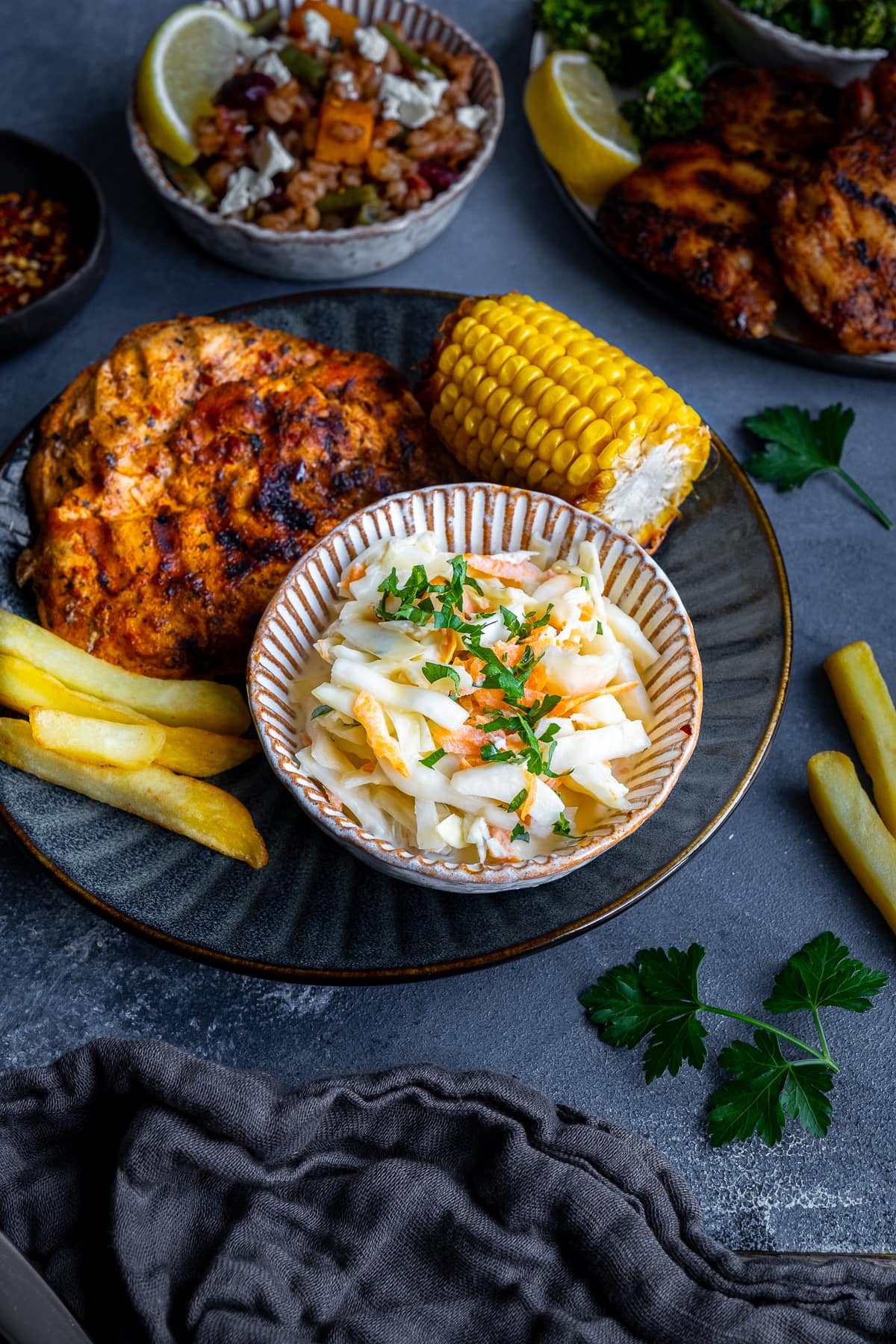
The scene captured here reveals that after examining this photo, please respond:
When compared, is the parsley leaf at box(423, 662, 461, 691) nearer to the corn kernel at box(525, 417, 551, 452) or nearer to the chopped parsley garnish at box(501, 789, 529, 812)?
the chopped parsley garnish at box(501, 789, 529, 812)

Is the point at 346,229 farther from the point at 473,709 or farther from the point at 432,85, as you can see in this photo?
the point at 473,709

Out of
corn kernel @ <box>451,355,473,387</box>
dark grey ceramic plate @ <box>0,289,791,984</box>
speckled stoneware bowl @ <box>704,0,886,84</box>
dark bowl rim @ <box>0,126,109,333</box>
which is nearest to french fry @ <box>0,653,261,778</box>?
dark grey ceramic plate @ <box>0,289,791,984</box>

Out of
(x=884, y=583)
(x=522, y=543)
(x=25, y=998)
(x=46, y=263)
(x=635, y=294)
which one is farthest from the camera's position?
(x=635, y=294)

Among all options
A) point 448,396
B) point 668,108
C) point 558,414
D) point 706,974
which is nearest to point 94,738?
point 448,396

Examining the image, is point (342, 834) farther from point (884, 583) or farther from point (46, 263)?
point (46, 263)

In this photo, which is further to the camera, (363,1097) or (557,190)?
(557,190)

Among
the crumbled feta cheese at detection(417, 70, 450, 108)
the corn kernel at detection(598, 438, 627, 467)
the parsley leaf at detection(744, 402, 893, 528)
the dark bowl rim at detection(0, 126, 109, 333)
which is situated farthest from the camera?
the crumbled feta cheese at detection(417, 70, 450, 108)

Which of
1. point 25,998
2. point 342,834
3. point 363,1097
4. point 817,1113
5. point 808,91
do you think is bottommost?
point 25,998

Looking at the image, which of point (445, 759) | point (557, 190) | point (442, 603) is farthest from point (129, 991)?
point (557, 190)
